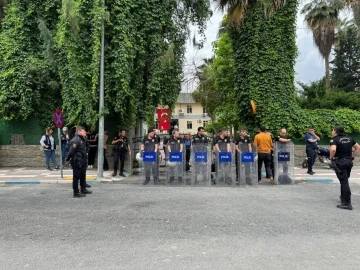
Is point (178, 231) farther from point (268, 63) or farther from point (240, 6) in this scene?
point (240, 6)

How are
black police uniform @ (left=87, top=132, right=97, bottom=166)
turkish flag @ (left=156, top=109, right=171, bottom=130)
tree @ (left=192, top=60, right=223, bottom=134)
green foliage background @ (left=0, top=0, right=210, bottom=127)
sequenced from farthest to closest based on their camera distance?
tree @ (left=192, top=60, right=223, bottom=134) → turkish flag @ (left=156, top=109, right=171, bottom=130) → black police uniform @ (left=87, top=132, right=97, bottom=166) → green foliage background @ (left=0, top=0, right=210, bottom=127)

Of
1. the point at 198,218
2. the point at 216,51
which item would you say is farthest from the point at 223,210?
the point at 216,51

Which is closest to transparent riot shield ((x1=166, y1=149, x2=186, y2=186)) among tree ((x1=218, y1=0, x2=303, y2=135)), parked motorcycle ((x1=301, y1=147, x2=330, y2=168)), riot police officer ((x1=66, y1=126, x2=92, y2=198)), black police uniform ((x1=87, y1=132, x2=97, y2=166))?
riot police officer ((x1=66, y1=126, x2=92, y2=198))

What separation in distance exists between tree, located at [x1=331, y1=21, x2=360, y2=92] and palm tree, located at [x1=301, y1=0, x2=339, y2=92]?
31.7ft

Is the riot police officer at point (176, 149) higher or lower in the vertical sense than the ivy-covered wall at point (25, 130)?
lower

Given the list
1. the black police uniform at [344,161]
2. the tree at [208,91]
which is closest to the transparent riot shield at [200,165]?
the black police uniform at [344,161]

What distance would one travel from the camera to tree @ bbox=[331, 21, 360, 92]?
3571cm

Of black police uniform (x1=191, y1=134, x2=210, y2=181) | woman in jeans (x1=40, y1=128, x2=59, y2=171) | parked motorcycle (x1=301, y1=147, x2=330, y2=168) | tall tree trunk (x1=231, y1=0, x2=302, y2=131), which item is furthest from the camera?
tall tree trunk (x1=231, y1=0, x2=302, y2=131)

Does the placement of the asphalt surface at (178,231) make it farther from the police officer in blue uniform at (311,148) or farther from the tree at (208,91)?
the tree at (208,91)

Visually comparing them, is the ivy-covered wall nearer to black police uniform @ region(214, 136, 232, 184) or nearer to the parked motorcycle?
black police uniform @ region(214, 136, 232, 184)

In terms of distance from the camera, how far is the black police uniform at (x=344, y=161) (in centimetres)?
819

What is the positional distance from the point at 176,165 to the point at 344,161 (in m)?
5.12

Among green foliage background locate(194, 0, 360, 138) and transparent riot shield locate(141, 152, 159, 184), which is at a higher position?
green foliage background locate(194, 0, 360, 138)

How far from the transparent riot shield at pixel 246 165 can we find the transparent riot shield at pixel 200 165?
975mm
